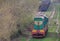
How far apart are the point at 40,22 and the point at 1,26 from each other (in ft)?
13.5

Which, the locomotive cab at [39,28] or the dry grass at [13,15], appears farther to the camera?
the locomotive cab at [39,28]

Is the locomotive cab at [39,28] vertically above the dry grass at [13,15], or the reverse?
the dry grass at [13,15]

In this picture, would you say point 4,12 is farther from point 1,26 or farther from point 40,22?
point 40,22

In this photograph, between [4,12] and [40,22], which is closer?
[4,12]

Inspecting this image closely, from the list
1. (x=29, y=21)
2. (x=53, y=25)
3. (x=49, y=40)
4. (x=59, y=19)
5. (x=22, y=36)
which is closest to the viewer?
(x=49, y=40)

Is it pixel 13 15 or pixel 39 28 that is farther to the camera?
pixel 39 28

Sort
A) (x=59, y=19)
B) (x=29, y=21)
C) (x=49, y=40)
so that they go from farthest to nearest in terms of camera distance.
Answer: (x=59, y=19), (x=29, y=21), (x=49, y=40)

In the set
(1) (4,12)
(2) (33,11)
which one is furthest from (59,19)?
(1) (4,12)

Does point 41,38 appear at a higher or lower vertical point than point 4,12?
lower

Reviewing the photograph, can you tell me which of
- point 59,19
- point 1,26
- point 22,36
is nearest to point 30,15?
point 22,36

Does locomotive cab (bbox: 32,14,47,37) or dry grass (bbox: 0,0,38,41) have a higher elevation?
dry grass (bbox: 0,0,38,41)

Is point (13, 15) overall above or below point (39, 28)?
above

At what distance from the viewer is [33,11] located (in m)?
16.7

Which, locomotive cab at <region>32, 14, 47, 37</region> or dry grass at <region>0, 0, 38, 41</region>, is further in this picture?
locomotive cab at <region>32, 14, 47, 37</region>
